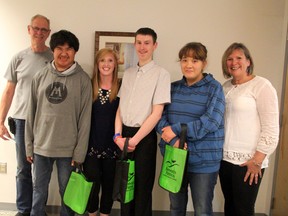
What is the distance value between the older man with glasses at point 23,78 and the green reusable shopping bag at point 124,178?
946 millimetres

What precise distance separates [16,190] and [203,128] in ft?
6.21

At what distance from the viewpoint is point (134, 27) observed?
7.50 ft

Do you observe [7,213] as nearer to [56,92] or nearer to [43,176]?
[43,176]

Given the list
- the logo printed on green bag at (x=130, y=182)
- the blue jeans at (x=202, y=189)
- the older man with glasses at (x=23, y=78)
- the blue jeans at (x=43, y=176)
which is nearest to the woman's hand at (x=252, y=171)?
the blue jeans at (x=202, y=189)

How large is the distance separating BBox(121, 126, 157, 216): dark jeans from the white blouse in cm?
48

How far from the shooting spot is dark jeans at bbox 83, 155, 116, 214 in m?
1.83

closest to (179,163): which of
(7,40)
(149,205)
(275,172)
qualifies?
(149,205)

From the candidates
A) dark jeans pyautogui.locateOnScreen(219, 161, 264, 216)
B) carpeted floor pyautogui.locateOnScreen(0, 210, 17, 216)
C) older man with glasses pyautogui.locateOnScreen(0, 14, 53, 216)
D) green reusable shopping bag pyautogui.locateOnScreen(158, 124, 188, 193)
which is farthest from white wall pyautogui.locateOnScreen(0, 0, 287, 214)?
carpeted floor pyautogui.locateOnScreen(0, 210, 17, 216)

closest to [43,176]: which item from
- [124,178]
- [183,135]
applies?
→ [124,178]

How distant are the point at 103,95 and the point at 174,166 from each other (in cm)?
70

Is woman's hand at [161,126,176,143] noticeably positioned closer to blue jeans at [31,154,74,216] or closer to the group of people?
the group of people

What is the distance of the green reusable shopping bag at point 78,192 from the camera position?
1.75 m

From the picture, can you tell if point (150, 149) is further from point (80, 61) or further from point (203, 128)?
point (80, 61)

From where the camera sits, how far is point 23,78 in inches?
82.2
